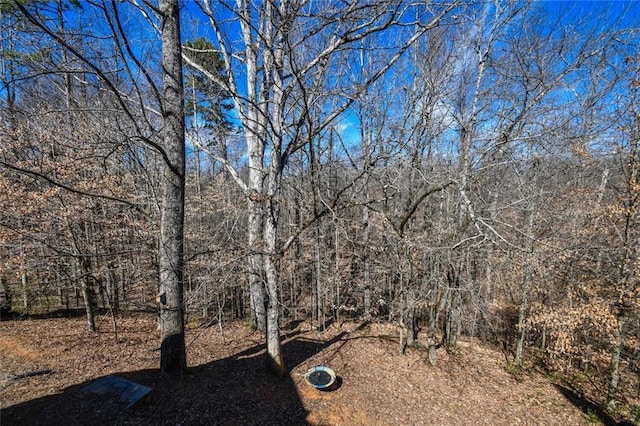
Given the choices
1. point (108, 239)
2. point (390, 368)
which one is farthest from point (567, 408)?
point (108, 239)

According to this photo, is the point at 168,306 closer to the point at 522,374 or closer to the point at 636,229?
the point at 522,374

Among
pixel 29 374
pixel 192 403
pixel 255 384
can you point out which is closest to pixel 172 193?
pixel 192 403

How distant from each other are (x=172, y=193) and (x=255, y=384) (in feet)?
→ 11.4

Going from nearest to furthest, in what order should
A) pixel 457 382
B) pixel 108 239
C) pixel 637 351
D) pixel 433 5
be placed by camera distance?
pixel 433 5, pixel 457 382, pixel 637 351, pixel 108 239

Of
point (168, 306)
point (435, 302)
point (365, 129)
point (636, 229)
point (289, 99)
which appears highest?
point (365, 129)

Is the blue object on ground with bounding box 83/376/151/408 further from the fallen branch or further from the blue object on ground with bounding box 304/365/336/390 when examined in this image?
the blue object on ground with bounding box 304/365/336/390

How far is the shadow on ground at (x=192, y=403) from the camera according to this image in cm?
313

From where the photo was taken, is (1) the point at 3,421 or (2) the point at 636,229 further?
(2) the point at 636,229

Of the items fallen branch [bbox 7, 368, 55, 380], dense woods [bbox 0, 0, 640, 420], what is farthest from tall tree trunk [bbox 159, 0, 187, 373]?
fallen branch [bbox 7, 368, 55, 380]

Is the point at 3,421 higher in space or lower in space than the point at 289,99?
lower

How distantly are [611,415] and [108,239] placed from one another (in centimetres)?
1282

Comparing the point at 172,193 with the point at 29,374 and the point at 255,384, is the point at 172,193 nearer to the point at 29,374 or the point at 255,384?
the point at 255,384

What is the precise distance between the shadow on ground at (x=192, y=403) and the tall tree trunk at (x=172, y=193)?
545mm

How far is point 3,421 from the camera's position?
295 cm
